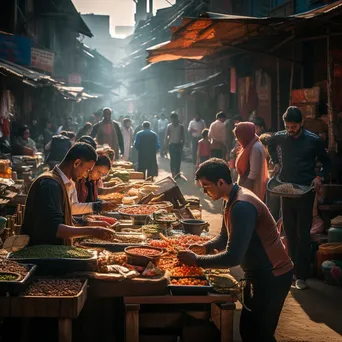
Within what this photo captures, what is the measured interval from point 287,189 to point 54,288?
161 inches

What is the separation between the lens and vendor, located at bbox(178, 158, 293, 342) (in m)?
4.12

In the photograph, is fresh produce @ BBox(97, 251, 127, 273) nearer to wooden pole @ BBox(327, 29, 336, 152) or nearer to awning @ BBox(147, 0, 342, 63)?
awning @ BBox(147, 0, 342, 63)

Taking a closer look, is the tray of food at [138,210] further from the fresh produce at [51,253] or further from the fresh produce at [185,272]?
the fresh produce at [51,253]

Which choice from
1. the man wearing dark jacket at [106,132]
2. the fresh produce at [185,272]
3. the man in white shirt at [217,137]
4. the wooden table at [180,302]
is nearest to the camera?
the wooden table at [180,302]

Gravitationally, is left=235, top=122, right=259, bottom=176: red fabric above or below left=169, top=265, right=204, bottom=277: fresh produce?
above

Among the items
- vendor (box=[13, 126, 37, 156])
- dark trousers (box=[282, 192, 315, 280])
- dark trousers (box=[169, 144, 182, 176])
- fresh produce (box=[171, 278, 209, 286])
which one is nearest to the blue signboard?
vendor (box=[13, 126, 37, 156])

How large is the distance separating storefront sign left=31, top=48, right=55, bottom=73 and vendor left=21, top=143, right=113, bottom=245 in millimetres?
17189

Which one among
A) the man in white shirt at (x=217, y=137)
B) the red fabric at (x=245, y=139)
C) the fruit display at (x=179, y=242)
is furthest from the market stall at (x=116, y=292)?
the man in white shirt at (x=217, y=137)

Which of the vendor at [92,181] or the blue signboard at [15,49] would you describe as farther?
the blue signboard at [15,49]

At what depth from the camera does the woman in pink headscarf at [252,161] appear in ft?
26.8

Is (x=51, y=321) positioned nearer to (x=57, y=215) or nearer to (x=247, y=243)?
(x=57, y=215)

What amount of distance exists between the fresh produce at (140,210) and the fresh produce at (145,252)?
2.09 meters

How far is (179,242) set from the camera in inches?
238

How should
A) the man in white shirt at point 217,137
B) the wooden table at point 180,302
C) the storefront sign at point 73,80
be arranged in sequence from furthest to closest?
the storefront sign at point 73,80 < the man in white shirt at point 217,137 < the wooden table at point 180,302
